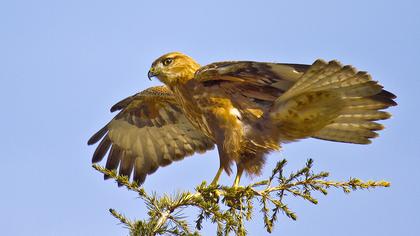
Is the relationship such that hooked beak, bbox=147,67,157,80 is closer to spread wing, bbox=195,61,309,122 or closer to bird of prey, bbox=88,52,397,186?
bird of prey, bbox=88,52,397,186

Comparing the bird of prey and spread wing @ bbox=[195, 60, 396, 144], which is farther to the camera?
the bird of prey

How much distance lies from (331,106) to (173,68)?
2.11m

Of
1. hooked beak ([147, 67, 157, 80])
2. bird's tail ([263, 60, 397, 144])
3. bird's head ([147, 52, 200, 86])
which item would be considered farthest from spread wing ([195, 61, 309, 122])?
hooked beak ([147, 67, 157, 80])

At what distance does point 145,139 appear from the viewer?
10.5m

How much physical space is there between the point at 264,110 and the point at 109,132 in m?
3.27

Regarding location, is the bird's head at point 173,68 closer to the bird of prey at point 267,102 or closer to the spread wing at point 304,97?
the bird of prey at point 267,102

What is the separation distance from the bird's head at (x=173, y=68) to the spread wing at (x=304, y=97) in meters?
0.50

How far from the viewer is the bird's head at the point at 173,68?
336 inches

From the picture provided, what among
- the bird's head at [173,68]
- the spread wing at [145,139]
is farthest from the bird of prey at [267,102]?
the spread wing at [145,139]

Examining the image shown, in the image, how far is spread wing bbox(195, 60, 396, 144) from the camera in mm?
7172

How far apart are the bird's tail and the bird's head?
4.04ft

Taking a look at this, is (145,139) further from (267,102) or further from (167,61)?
(267,102)

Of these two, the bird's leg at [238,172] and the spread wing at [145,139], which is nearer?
the bird's leg at [238,172]

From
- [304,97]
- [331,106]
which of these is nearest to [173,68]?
[304,97]
